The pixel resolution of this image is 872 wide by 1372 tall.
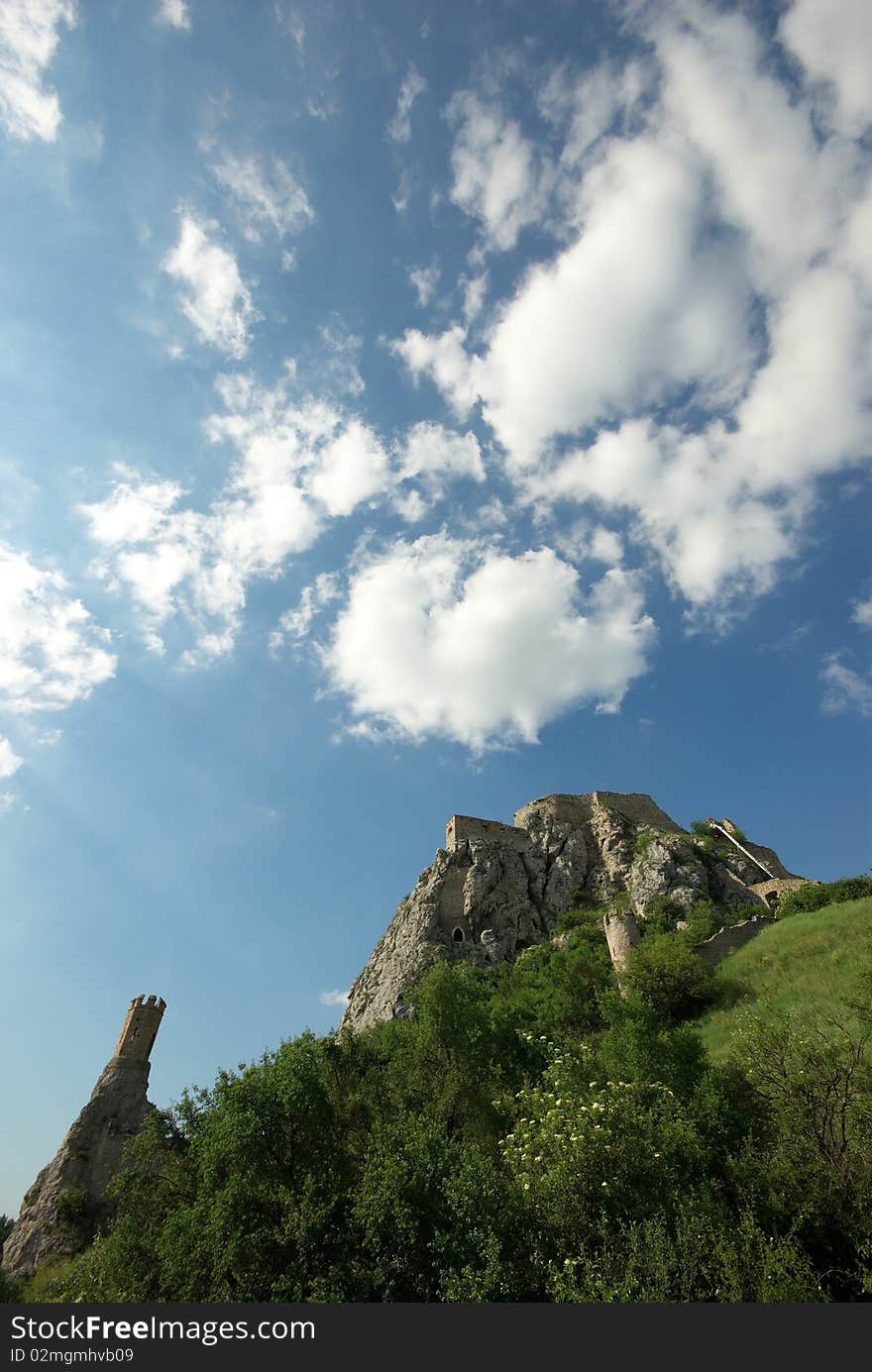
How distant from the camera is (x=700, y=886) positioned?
155 ft

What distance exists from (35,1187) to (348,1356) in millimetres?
42324

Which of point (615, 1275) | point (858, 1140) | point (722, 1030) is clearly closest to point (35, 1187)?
point (722, 1030)

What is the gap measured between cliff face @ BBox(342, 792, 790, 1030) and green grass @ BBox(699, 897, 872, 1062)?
12.1 m

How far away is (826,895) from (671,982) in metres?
14.8

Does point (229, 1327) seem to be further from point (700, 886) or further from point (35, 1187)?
point (700, 886)

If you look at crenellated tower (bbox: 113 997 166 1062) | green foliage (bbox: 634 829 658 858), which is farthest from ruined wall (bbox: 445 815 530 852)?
crenellated tower (bbox: 113 997 166 1062)

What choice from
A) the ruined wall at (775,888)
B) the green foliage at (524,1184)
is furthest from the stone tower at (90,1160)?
the ruined wall at (775,888)

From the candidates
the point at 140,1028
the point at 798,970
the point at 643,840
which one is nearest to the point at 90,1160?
the point at 140,1028

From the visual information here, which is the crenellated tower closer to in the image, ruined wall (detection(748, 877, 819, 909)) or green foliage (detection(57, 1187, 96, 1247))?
green foliage (detection(57, 1187, 96, 1247))

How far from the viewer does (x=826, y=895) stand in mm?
39250

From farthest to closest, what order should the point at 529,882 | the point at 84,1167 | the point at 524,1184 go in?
the point at 529,882 < the point at 84,1167 < the point at 524,1184

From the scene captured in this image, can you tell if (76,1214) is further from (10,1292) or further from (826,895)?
(826,895)

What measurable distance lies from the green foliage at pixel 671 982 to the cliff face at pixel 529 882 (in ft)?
46.7

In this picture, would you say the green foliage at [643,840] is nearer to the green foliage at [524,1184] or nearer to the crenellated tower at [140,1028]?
the green foliage at [524,1184]
